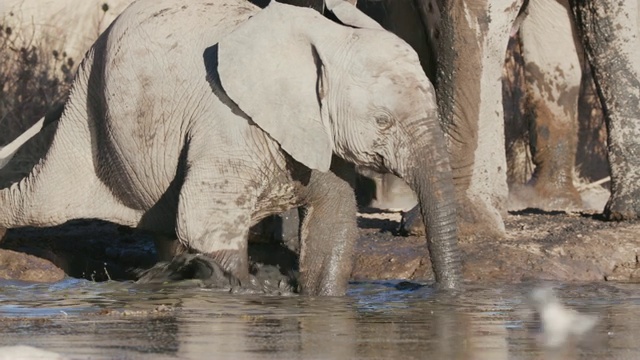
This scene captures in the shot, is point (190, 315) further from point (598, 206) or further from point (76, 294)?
point (598, 206)

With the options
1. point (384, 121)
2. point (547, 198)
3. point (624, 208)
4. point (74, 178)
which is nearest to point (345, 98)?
point (384, 121)

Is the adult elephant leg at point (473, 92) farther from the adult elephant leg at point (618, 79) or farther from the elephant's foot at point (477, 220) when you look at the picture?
the adult elephant leg at point (618, 79)

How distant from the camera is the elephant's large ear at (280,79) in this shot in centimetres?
859

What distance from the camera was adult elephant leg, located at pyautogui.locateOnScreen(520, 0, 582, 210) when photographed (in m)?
12.9

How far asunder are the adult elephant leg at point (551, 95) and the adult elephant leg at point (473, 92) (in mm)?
2368

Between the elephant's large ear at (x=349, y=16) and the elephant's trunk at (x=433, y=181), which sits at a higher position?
the elephant's large ear at (x=349, y=16)

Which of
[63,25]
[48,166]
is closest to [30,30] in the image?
[63,25]

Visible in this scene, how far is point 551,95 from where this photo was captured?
1303 centimetres

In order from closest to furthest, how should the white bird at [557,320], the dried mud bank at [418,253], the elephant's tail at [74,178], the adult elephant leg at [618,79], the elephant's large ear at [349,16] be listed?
1. the white bird at [557,320]
2. the elephant's large ear at [349,16]
3. the elephant's tail at [74,178]
4. the dried mud bank at [418,253]
5. the adult elephant leg at [618,79]

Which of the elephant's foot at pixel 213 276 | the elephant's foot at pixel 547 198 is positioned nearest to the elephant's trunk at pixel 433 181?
the elephant's foot at pixel 213 276

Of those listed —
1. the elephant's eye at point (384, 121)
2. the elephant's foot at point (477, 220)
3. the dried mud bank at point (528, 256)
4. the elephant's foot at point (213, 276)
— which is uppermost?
the elephant's eye at point (384, 121)

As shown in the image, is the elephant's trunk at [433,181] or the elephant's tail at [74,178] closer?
the elephant's trunk at [433,181]

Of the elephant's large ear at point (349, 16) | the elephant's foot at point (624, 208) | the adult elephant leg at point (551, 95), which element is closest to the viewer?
the elephant's large ear at point (349, 16)

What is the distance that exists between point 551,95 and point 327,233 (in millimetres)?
4433
